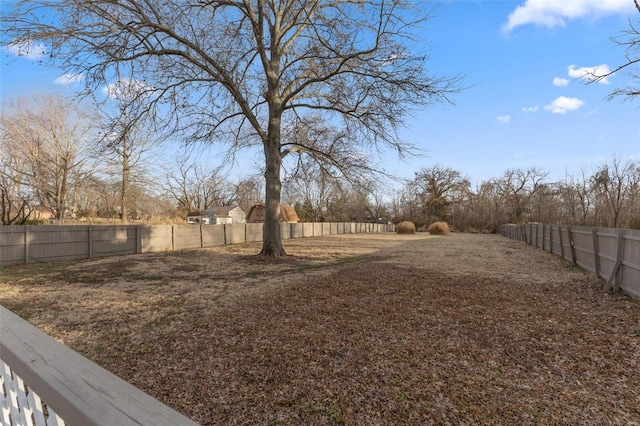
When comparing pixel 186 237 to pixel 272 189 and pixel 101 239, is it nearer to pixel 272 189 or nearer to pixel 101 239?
pixel 101 239

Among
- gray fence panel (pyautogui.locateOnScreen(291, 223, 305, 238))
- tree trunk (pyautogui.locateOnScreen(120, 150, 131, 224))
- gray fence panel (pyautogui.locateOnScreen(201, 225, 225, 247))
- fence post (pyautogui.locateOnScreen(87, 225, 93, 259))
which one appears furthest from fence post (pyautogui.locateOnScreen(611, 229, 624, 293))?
tree trunk (pyautogui.locateOnScreen(120, 150, 131, 224))

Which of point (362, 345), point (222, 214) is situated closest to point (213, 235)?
point (362, 345)

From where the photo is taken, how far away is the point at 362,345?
151 inches

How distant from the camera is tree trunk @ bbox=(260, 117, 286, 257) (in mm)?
11570

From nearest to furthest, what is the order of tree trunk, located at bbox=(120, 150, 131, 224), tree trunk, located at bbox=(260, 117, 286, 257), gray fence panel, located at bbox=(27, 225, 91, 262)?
gray fence panel, located at bbox=(27, 225, 91, 262)
tree trunk, located at bbox=(260, 117, 286, 257)
tree trunk, located at bbox=(120, 150, 131, 224)

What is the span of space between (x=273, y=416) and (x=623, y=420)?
8.37 feet

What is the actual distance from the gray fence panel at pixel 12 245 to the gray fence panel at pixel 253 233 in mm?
11065

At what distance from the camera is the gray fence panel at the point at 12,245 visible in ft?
33.4

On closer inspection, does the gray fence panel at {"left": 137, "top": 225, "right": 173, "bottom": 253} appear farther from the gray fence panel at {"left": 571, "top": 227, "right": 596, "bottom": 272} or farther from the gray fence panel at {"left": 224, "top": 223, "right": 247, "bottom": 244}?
the gray fence panel at {"left": 571, "top": 227, "right": 596, "bottom": 272}

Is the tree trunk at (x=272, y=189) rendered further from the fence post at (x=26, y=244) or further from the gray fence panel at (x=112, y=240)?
the fence post at (x=26, y=244)

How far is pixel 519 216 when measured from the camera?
44000 millimetres

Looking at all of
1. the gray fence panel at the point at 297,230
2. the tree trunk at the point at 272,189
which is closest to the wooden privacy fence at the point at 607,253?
the tree trunk at the point at 272,189

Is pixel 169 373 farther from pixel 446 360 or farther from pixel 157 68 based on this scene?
pixel 157 68

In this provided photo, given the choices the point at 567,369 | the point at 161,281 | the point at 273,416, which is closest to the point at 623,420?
the point at 567,369
